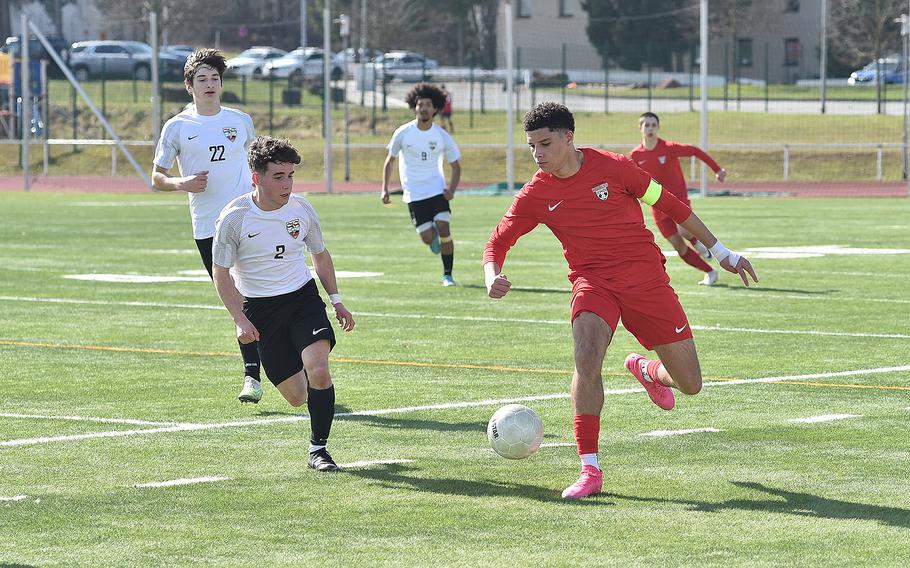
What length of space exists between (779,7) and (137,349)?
5887 cm

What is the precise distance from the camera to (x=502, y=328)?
49.1ft

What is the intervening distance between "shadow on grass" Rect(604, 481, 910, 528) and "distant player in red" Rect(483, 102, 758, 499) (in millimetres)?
946

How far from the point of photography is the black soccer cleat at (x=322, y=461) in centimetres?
848

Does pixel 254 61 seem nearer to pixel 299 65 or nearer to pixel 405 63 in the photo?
pixel 299 65

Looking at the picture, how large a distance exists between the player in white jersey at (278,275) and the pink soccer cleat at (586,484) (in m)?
1.58

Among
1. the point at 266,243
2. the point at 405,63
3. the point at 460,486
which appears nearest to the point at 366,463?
the point at 460,486

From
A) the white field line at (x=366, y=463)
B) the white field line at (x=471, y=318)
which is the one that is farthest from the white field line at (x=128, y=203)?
the white field line at (x=366, y=463)

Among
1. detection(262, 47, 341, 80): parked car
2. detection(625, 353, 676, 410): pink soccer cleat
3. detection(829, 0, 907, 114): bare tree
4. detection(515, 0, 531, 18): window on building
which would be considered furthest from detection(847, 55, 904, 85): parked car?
detection(625, 353, 676, 410): pink soccer cleat

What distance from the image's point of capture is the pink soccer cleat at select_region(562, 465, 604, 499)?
25.3 ft

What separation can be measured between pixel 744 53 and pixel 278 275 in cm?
4474

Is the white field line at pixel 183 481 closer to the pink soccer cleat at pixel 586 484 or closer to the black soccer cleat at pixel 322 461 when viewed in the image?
the black soccer cleat at pixel 322 461

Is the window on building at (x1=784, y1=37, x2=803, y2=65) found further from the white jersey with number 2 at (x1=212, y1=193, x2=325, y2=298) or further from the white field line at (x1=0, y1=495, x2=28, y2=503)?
the white field line at (x1=0, y1=495, x2=28, y2=503)

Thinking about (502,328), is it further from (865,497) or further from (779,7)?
(779,7)

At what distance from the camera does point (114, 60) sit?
69.3 metres
